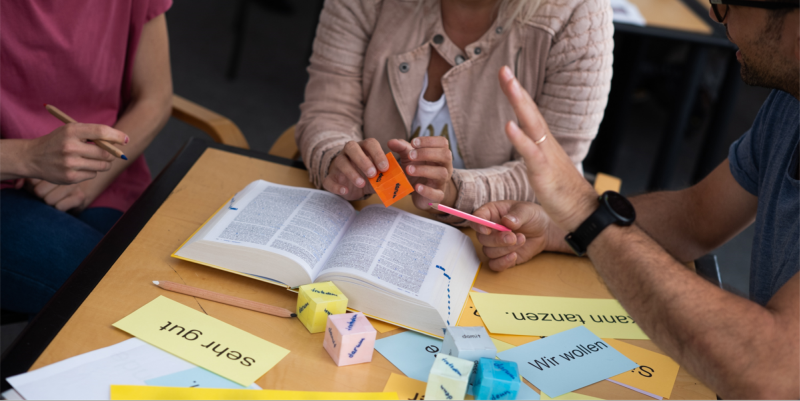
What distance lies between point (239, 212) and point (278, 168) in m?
0.32

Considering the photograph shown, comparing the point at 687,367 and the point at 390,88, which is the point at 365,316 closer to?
the point at 687,367

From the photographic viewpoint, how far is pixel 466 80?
1314 mm

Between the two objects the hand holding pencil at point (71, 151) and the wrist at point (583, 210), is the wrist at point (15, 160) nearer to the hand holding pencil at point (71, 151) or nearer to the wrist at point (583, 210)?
the hand holding pencil at point (71, 151)

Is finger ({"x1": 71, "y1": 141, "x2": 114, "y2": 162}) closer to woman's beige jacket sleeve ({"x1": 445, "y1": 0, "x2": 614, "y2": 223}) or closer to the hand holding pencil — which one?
the hand holding pencil

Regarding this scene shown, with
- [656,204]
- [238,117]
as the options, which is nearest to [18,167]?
[656,204]

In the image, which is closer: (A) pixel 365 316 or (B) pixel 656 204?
(A) pixel 365 316

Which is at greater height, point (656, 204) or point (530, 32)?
point (530, 32)

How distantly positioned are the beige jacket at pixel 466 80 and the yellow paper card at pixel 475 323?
248mm

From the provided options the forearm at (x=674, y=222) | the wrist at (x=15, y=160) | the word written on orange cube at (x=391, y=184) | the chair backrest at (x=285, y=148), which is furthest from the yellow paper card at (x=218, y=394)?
the chair backrest at (x=285, y=148)

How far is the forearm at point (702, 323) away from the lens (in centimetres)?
70

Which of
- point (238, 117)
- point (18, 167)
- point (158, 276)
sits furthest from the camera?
point (238, 117)

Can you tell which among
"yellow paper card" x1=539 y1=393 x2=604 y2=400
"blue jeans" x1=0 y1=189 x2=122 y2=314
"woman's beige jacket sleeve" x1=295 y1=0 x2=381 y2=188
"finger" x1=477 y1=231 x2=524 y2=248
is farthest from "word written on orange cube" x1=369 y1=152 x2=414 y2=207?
"blue jeans" x1=0 y1=189 x2=122 y2=314

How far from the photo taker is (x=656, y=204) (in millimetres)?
1259

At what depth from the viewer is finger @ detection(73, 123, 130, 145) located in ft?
3.43
